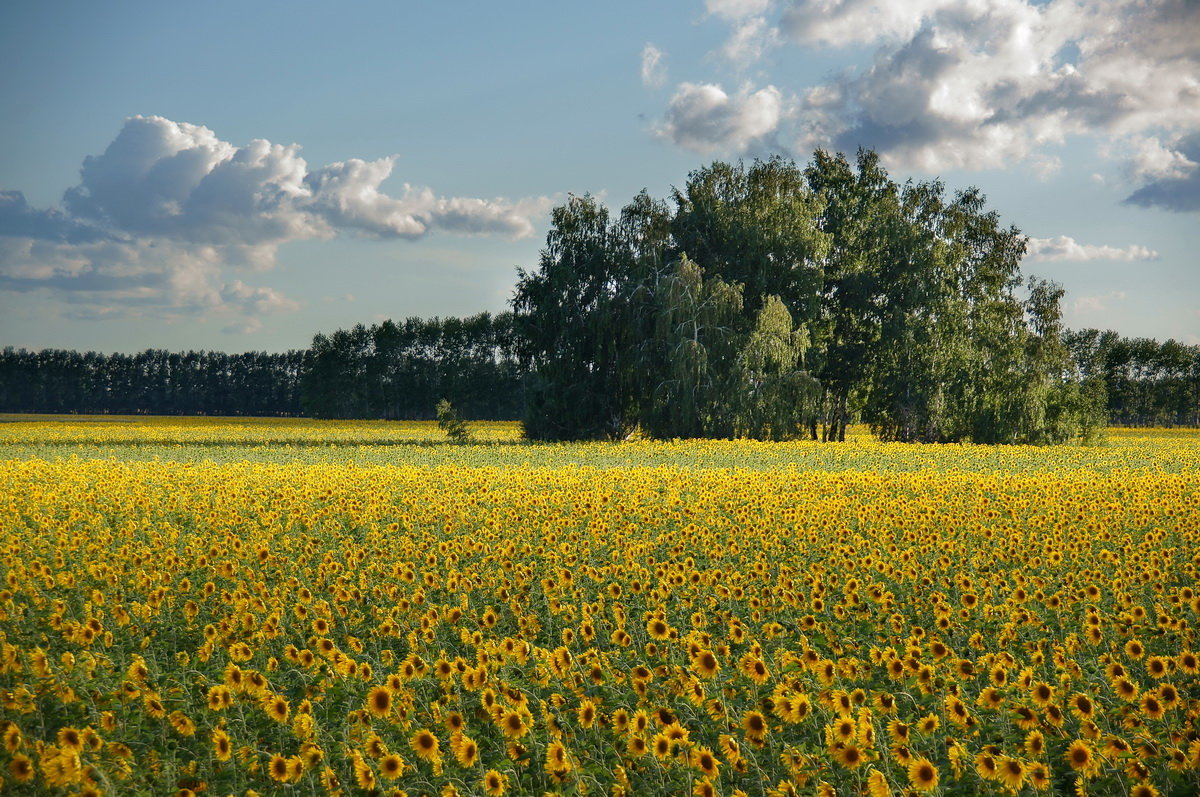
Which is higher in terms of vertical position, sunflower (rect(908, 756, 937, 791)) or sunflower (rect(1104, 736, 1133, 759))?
sunflower (rect(1104, 736, 1133, 759))

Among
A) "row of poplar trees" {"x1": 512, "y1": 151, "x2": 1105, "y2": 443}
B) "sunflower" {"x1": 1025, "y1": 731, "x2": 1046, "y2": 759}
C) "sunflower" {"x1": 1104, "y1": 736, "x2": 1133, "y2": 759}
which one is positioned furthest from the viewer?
"row of poplar trees" {"x1": 512, "y1": 151, "x2": 1105, "y2": 443}

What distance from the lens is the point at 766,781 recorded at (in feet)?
13.9

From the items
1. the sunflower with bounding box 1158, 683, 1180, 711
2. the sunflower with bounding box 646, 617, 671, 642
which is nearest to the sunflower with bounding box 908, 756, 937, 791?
the sunflower with bounding box 1158, 683, 1180, 711

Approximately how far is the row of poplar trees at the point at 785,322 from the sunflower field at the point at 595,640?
1589 cm

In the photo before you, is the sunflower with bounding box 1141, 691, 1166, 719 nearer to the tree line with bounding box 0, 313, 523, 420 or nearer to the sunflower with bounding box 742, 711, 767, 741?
the sunflower with bounding box 742, 711, 767, 741

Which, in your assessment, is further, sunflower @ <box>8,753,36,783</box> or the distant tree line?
the distant tree line

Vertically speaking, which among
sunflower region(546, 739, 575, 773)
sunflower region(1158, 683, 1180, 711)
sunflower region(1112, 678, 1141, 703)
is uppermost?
sunflower region(1158, 683, 1180, 711)

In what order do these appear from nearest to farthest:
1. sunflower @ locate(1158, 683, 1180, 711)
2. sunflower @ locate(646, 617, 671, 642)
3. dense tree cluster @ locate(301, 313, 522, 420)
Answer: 1. sunflower @ locate(1158, 683, 1180, 711)
2. sunflower @ locate(646, 617, 671, 642)
3. dense tree cluster @ locate(301, 313, 522, 420)

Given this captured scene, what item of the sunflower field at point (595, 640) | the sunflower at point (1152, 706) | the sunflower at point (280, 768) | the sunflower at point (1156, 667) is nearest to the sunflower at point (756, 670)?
the sunflower field at point (595, 640)

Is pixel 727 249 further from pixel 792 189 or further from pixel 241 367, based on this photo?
pixel 241 367

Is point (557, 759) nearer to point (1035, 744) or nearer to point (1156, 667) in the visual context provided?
point (1035, 744)

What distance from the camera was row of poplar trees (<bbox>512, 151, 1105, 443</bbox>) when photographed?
31.1m

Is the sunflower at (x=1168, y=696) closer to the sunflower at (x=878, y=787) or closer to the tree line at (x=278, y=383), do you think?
the sunflower at (x=878, y=787)

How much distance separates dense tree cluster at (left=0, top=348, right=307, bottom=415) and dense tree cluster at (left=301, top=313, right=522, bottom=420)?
21415 millimetres
